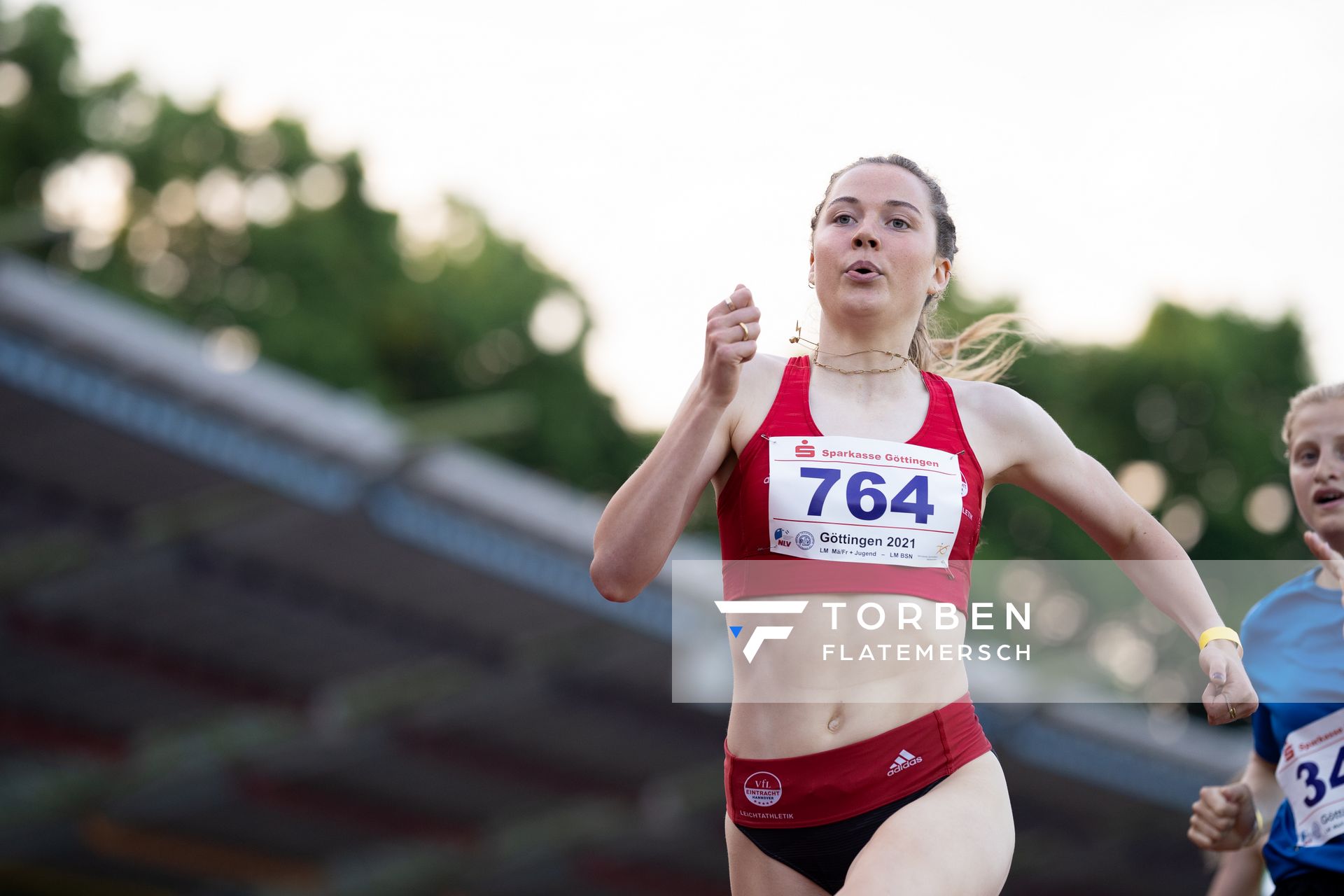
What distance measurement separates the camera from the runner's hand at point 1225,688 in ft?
10.4

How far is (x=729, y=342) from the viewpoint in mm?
2986

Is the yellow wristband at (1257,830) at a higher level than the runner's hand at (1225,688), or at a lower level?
lower

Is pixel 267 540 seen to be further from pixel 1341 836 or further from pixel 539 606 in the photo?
pixel 1341 836

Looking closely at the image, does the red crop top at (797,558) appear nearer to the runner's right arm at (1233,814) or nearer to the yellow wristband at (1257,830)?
the runner's right arm at (1233,814)

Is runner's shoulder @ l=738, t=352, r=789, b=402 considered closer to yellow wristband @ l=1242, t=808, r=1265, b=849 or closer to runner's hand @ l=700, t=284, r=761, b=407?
runner's hand @ l=700, t=284, r=761, b=407

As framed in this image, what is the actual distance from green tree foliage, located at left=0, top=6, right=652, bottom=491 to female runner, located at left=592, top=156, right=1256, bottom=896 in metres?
23.4

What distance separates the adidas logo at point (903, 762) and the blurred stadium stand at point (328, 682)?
10.6m

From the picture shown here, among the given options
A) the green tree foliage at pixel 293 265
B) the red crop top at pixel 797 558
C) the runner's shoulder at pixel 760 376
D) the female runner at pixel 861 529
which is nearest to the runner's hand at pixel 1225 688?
the female runner at pixel 861 529

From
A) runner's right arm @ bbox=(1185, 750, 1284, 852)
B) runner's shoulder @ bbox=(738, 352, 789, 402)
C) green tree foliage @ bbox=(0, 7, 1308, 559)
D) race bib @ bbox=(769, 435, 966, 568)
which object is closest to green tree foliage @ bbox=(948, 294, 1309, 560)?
green tree foliage @ bbox=(0, 7, 1308, 559)

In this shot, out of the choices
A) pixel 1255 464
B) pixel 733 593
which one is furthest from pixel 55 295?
pixel 1255 464

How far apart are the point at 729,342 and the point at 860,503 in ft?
1.70

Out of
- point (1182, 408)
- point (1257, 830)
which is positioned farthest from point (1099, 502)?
point (1182, 408)

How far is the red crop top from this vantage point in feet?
10.7

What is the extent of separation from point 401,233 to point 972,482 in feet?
107
